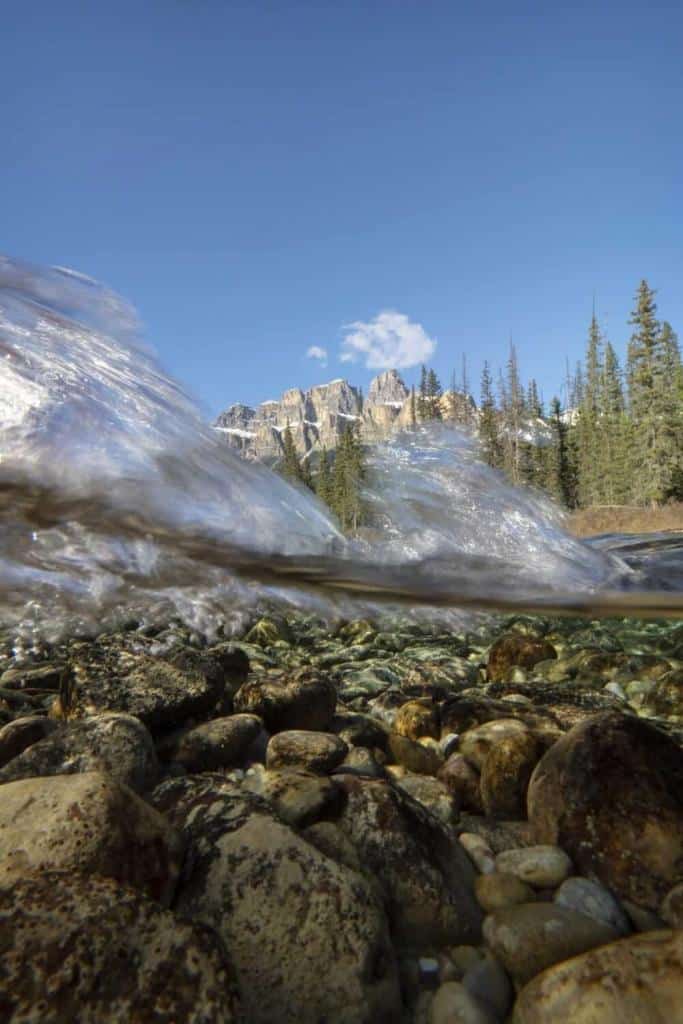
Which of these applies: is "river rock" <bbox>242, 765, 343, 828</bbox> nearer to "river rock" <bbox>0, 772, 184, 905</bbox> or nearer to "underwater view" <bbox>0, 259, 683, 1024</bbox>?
"underwater view" <bbox>0, 259, 683, 1024</bbox>

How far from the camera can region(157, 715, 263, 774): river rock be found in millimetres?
4688

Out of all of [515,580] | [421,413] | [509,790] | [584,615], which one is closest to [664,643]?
[584,615]

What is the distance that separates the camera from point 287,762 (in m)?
4.49

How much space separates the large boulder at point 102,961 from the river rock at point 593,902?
2.05 metres

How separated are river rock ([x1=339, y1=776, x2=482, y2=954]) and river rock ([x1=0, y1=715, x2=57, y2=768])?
8.60 feet

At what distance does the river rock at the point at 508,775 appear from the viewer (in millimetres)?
4297

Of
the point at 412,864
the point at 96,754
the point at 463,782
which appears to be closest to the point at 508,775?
the point at 463,782

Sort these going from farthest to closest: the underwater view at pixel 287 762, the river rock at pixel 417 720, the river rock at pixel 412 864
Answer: the river rock at pixel 417 720, the river rock at pixel 412 864, the underwater view at pixel 287 762

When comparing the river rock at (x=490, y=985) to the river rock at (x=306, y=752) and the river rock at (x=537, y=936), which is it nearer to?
the river rock at (x=537, y=936)

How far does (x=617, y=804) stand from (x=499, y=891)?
88cm

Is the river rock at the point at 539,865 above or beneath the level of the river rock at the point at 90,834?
beneath

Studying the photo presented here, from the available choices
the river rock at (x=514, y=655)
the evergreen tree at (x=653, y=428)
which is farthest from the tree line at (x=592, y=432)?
the river rock at (x=514, y=655)

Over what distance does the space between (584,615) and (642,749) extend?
3551mm

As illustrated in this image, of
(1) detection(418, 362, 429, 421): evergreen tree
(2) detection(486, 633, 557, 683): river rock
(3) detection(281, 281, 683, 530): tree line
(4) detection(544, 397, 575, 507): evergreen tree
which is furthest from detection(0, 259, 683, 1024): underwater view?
(1) detection(418, 362, 429, 421): evergreen tree
